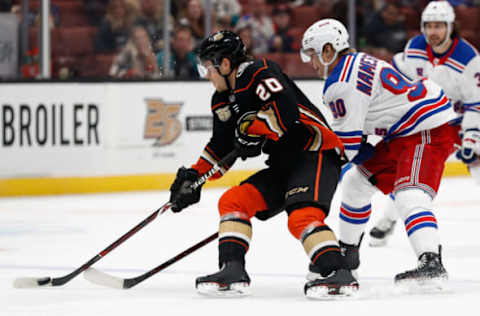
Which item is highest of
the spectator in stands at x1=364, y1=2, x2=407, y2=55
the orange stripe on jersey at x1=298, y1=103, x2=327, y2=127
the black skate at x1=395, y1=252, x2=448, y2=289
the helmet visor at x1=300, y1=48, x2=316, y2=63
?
the spectator in stands at x1=364, y1=2, x2=407, y2=55

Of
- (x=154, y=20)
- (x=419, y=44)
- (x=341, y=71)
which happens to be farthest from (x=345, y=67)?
(x=154, y=20)

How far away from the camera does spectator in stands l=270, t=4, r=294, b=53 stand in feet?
27.8

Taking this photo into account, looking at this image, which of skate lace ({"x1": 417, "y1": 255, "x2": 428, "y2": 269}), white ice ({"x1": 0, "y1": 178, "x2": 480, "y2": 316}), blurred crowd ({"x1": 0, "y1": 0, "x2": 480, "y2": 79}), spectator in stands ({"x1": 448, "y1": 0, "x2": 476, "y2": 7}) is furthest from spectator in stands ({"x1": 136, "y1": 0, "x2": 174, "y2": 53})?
skate lace ({"x1": 417, "y1": 255, "x2": 428, "y2": 269})

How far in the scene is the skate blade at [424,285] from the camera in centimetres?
363

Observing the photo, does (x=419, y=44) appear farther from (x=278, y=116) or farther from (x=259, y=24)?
(x=259, y=24)

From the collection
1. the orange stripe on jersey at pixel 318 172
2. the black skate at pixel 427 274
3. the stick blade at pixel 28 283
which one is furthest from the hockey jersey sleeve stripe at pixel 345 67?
the stick blade at pixel 28 283

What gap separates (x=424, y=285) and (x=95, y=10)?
448 cm

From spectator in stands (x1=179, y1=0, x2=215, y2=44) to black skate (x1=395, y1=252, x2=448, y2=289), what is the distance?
4.64m

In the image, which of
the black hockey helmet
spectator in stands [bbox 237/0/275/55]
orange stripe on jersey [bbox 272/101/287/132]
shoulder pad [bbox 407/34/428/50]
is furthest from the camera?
spectator in stands [bbox 237/0/275/55]

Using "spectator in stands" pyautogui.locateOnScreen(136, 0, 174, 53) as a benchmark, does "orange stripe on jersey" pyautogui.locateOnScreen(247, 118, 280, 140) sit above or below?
below

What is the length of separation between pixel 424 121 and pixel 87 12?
407 cm

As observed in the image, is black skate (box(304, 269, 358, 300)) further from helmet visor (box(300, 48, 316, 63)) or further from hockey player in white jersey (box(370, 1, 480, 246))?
hockey player in white jersey (box(370, 1, 480, 246))

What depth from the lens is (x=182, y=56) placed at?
805cm

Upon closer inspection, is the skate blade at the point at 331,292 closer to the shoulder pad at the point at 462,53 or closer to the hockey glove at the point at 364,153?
the hockey glove at the point at 364,153
